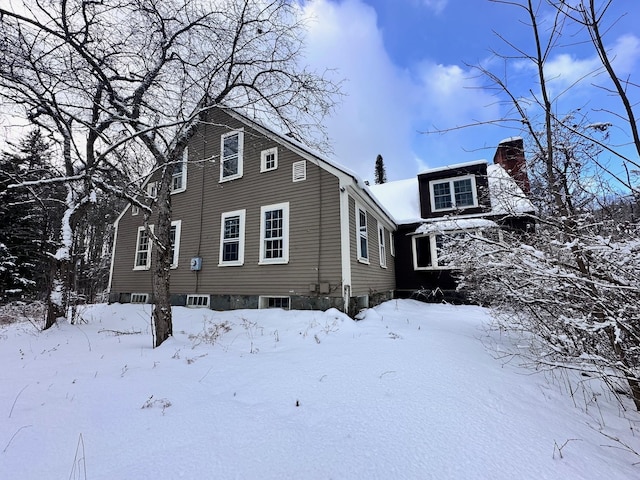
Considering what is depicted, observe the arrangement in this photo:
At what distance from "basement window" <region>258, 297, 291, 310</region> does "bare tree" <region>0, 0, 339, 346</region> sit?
348cm

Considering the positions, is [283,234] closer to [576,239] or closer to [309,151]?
[309,151]

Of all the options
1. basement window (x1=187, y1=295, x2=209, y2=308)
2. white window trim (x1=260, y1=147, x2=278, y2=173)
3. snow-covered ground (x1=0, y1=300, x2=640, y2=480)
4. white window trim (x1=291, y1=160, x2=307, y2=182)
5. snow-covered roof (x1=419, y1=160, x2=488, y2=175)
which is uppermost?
snow-covered roof (x1=419, y1=160, x2=488, y2=175)

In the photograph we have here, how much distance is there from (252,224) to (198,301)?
347 centimetres

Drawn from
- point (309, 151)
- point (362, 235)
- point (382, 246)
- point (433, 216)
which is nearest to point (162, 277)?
point (309, 151)

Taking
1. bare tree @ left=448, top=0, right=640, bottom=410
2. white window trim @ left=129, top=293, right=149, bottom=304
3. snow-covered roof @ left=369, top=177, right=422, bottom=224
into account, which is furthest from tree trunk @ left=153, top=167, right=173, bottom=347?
snow-covered roof @ left=369, top=177, right=422, bottom=224

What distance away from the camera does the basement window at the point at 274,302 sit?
8.80m

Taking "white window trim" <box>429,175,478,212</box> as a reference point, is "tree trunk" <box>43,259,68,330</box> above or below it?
below

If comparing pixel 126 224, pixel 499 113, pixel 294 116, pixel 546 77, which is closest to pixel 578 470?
pixel 499 113

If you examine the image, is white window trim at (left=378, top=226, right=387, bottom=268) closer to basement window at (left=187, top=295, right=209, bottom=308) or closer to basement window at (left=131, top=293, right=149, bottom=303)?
basement window at (left=187, top=295, right=209, bottom=308)

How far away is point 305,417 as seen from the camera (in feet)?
8.11

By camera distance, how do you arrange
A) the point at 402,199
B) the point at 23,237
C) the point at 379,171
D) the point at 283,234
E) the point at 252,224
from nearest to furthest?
the point at 283,234 < the point at 252,224 < the point at 23,237 < the point at 402,199 < the point at 379,171

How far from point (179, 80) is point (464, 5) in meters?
6.24

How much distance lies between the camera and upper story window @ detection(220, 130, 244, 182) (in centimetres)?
Result: 1031

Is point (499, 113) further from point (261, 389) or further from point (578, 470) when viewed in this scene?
point (261, 389)
